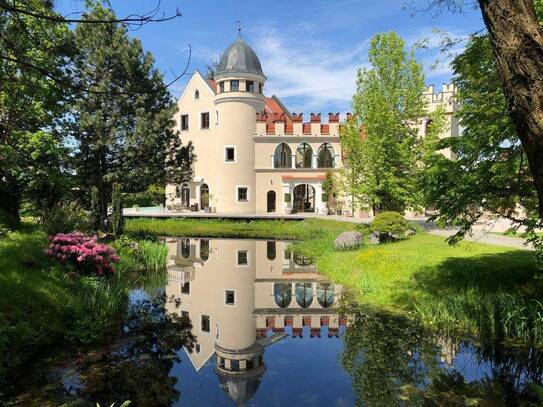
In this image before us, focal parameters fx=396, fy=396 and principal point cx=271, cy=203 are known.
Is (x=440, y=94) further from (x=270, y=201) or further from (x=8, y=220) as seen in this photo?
(x=8, y=220)

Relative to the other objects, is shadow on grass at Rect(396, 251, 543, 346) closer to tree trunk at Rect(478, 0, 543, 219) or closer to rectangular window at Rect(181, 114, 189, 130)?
tree trunk at Rect(478, 0, 543, 219)

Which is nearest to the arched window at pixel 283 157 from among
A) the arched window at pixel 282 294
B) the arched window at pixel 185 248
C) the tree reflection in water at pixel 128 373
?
the arched window at pixel 185 248

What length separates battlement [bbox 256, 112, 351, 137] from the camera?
116 feet

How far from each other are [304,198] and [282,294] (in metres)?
25.5

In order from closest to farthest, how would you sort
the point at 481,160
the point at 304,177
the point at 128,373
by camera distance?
the point at 128,373 → the point at 481,160 → the point at 304,177

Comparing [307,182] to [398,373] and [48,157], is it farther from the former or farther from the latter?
[398,373]

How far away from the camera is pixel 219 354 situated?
770 cm

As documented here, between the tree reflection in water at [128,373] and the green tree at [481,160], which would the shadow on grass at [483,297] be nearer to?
the green tree at [481,160]

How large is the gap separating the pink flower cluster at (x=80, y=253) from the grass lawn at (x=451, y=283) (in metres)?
7.13

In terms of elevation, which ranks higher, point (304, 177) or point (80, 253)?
point (304, 177)

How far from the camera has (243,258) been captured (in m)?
18.4

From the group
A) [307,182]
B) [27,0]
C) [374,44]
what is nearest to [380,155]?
[374,44]

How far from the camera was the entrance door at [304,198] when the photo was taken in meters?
37.1

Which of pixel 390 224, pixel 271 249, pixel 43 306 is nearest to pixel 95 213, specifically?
pixel 271 249
